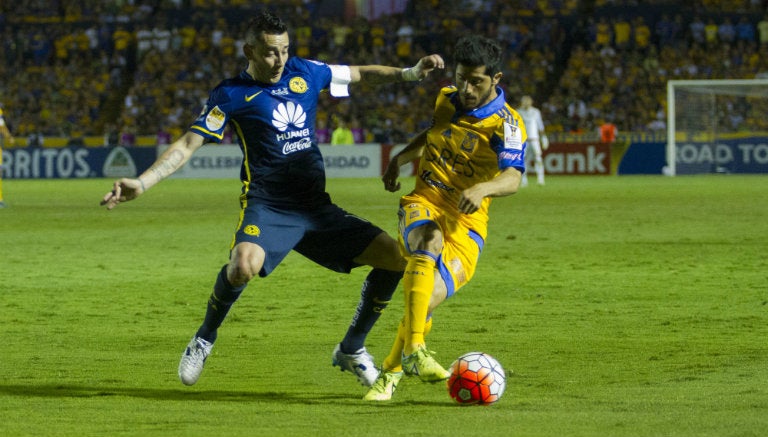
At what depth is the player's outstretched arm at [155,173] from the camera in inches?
236

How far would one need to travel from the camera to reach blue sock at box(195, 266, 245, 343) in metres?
6.57

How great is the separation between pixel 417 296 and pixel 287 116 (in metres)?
1.33

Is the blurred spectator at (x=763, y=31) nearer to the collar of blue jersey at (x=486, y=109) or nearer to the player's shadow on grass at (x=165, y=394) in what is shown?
the collar of blue jersey at (x=486, y=109)

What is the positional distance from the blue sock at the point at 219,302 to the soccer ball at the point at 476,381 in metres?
1.31

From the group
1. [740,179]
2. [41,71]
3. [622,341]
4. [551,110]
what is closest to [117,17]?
[41,71]

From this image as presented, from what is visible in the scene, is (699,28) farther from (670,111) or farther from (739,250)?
(739,250)

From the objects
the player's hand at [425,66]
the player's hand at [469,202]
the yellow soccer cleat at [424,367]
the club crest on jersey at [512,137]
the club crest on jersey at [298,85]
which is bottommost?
the yellow soccer cleat at [424,367]

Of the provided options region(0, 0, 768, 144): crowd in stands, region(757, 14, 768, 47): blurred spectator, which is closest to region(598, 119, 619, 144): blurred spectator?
region(0, 0, 768, 144): crowd in stands

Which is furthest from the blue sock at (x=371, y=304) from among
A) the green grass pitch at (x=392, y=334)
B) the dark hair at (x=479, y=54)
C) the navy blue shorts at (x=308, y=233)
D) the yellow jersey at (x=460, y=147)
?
the dark hair at (x=479, y=54)

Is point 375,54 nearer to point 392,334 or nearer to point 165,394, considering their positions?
point 392,334

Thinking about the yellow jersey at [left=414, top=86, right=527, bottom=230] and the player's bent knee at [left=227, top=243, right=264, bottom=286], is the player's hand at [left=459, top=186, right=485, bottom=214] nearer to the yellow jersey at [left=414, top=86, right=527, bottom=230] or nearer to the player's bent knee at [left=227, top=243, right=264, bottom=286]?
the yellow jersey at [left=414, top=86, right=527, bottom=230]

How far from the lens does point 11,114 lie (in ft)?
143

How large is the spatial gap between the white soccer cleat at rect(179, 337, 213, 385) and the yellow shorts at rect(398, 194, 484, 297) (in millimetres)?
1208

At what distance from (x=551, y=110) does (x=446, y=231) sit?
1339 inches
